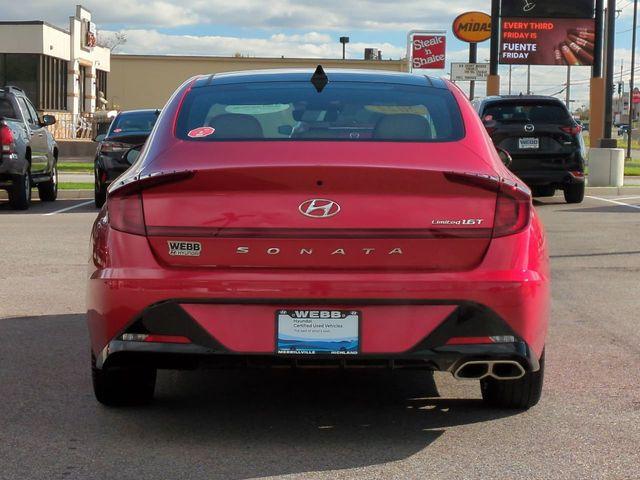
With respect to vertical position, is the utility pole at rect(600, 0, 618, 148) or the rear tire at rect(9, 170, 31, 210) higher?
the utility pole at rect(600, 0, 618, 148)

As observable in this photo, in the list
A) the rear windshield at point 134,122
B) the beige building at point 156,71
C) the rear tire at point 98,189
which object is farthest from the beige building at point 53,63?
the rear tire at point 98,189

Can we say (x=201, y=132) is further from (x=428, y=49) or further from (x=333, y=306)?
(x=428, y=49)

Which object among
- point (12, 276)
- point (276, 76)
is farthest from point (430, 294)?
point (12, 276)

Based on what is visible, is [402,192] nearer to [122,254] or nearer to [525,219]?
[525,219]

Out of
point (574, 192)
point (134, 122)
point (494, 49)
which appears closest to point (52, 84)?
point (494, 49)

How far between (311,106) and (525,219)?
1362 millimetres

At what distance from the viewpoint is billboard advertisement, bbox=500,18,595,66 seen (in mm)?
28641

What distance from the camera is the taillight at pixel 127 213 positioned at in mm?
5113

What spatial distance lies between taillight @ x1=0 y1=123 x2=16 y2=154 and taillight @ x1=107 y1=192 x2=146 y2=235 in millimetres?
12679

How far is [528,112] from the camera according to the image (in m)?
19.5

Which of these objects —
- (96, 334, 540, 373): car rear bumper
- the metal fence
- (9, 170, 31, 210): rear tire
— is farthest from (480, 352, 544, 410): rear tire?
the metal fence

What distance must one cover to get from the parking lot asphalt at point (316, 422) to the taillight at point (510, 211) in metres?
0.91

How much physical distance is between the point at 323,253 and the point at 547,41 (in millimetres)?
26005

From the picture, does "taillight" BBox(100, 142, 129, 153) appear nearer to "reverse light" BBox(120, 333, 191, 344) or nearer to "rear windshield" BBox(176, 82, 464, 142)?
"rear windshield" BBox(176, 82, 464, 142)
